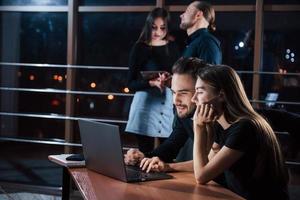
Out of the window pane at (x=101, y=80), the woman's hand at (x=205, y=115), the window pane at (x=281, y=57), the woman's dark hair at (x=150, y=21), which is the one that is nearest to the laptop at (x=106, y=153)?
the woman's hand at (x=205, y=115)

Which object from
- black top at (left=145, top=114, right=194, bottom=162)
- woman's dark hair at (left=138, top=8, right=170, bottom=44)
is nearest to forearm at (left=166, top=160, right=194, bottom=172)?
black top at (left=145, top=114, right=194, bottom=162)

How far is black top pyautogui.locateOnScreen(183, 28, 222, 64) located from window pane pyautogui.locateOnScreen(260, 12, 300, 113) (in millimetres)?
1212

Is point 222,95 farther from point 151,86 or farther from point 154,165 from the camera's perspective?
point 151,86

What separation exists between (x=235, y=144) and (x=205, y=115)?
0.53ft

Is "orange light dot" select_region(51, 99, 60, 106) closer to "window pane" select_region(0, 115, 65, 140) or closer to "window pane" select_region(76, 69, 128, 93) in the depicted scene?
"window pane" select_region(0, 115, 65, 140)

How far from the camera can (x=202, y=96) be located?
5.43 feet

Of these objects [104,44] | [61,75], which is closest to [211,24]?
[104,44]

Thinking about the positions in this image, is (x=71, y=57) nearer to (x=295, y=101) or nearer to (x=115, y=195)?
(x=295, y=101)

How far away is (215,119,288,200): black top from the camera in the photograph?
59.1 inches

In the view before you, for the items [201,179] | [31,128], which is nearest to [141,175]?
[201,179]

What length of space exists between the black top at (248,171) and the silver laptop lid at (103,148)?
1.22 ft

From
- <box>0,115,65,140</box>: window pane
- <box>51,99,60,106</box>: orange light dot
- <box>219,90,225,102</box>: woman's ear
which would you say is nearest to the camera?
<box>219,90,225,102</box>: woman's ear

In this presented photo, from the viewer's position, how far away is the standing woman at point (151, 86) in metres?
3.14

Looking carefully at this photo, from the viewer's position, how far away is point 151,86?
312 cm
